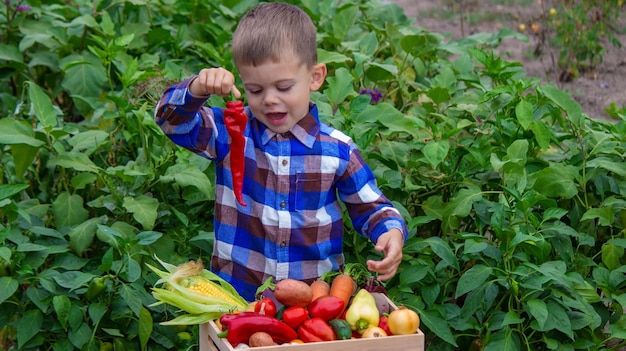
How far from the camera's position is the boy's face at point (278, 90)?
2924 millimetres

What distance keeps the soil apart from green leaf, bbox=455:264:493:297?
95.4 inches

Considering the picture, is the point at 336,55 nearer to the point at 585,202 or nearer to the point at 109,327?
the point at 585,202

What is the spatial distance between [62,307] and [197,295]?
715 mm

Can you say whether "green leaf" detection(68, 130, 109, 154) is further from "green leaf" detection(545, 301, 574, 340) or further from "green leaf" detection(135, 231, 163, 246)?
"green leaf" detection(545, 301, 574, 340)

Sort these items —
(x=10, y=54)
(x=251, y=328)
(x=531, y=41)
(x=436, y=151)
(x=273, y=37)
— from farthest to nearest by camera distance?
(x=531, y=41) < (x=10, y=54) < (x=436, y=151) < (x=273, y=37) < (x=251, y=328)

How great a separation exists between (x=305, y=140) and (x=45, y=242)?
1.15 meters

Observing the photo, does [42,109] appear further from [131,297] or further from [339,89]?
→ [339,89]

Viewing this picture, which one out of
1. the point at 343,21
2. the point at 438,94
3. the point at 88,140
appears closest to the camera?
the point at 88,140

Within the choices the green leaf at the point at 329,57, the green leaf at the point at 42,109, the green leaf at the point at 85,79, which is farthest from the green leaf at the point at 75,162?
the green leaf at the point at 329,57

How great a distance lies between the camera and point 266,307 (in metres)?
2.81

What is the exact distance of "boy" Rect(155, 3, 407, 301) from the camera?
295 centimetres

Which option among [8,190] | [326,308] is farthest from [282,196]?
[8,190]

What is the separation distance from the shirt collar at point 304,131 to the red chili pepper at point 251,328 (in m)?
0.60

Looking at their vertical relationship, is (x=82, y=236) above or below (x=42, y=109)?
below
